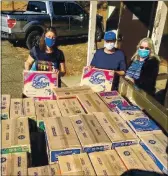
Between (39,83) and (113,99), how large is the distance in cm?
116

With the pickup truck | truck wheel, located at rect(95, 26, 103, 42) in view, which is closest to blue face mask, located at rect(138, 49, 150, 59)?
the pickup truck

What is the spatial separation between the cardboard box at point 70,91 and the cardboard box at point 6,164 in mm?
1485

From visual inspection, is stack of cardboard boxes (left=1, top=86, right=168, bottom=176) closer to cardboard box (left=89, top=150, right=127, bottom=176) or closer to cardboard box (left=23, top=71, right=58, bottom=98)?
cardboard box (left=89, top=150, right=127, bottom=176)

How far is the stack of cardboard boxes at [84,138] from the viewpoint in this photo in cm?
243

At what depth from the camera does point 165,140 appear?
2.82 meters

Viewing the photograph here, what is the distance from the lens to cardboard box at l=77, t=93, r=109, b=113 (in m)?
3.49

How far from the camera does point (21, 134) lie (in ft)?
9.10

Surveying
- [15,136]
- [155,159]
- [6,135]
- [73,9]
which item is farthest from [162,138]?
[73,9]

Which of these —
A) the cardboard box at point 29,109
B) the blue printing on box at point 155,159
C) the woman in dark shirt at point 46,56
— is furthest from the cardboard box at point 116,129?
the woman in dark shirt at point 46,56

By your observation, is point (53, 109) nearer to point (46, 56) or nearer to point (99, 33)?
point (46, 56)

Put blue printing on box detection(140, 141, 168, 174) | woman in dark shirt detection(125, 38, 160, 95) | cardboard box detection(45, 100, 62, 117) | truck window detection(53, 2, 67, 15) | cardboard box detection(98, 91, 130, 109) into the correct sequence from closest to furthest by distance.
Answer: blue printing on box detection(140, 141, 168, 174), cardboard box detection(45, 100, 62, 117), cardboard box detection(98, 91, 130, 109), woman in dark shirt detection(125, 38, 160, 95), truck window detection(53, 2, 67, 15)

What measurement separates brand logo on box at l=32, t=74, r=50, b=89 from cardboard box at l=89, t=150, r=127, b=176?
69.7 inches

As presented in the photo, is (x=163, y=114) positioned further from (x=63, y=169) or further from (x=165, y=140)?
(x=63, y=169)

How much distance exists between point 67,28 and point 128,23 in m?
5.03
